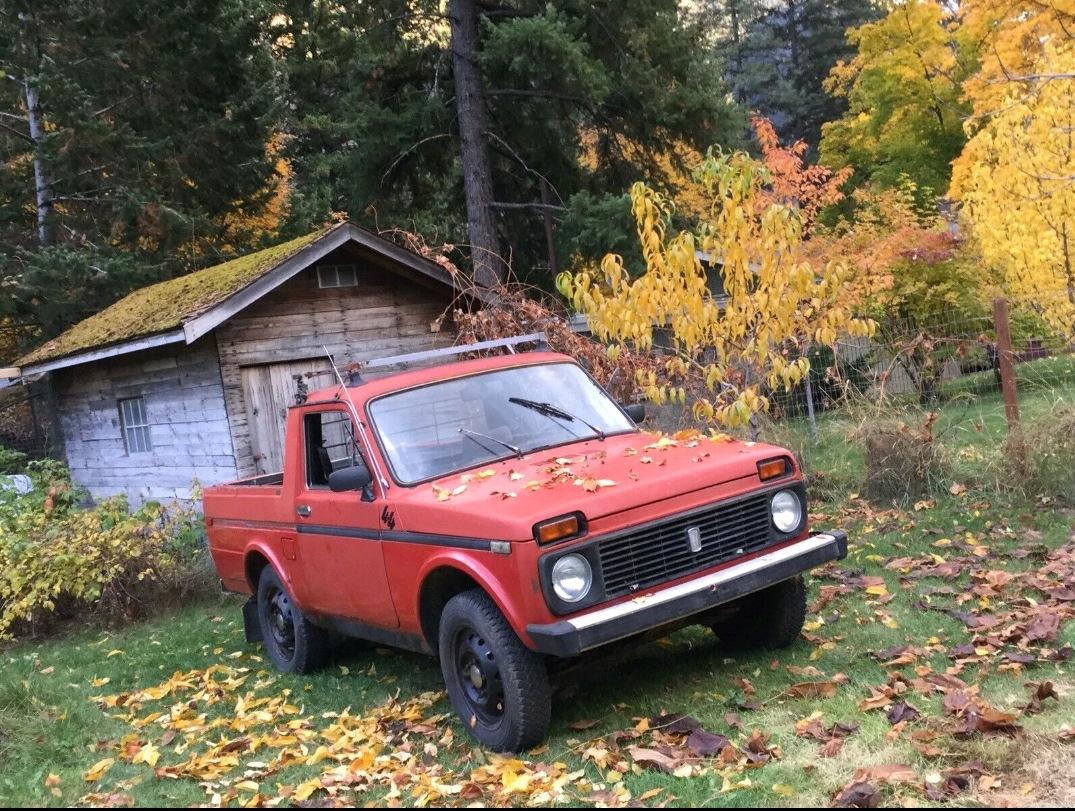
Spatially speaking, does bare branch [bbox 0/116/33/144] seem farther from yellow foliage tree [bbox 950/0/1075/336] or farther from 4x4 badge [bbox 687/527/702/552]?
4x4 badge [bbox 687/527/702/552]

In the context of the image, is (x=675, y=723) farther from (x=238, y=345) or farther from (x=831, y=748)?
(x=238, y=345)

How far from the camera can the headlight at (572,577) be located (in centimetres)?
450

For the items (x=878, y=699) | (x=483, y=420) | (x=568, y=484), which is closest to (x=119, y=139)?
(x=483, y=420)

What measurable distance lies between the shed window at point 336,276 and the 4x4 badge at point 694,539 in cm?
864

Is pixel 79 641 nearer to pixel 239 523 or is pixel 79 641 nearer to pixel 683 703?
pixel 239 523

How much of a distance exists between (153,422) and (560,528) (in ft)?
33.2

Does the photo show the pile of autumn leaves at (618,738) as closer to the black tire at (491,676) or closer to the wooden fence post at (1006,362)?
the black tire at (491,676)

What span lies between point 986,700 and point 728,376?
5229 millimetres

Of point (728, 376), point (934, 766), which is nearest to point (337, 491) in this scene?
point (934, 766)

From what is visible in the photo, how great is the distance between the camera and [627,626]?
447 centimetres

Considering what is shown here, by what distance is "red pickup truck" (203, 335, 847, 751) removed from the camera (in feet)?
15.0

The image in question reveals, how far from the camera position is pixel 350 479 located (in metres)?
5.48

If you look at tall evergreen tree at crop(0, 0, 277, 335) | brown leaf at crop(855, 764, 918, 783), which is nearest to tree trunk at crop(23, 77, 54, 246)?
tall evergreen tree at crop(0, 0, 277, 335)

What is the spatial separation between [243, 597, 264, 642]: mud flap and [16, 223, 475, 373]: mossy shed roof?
13.1 feet
